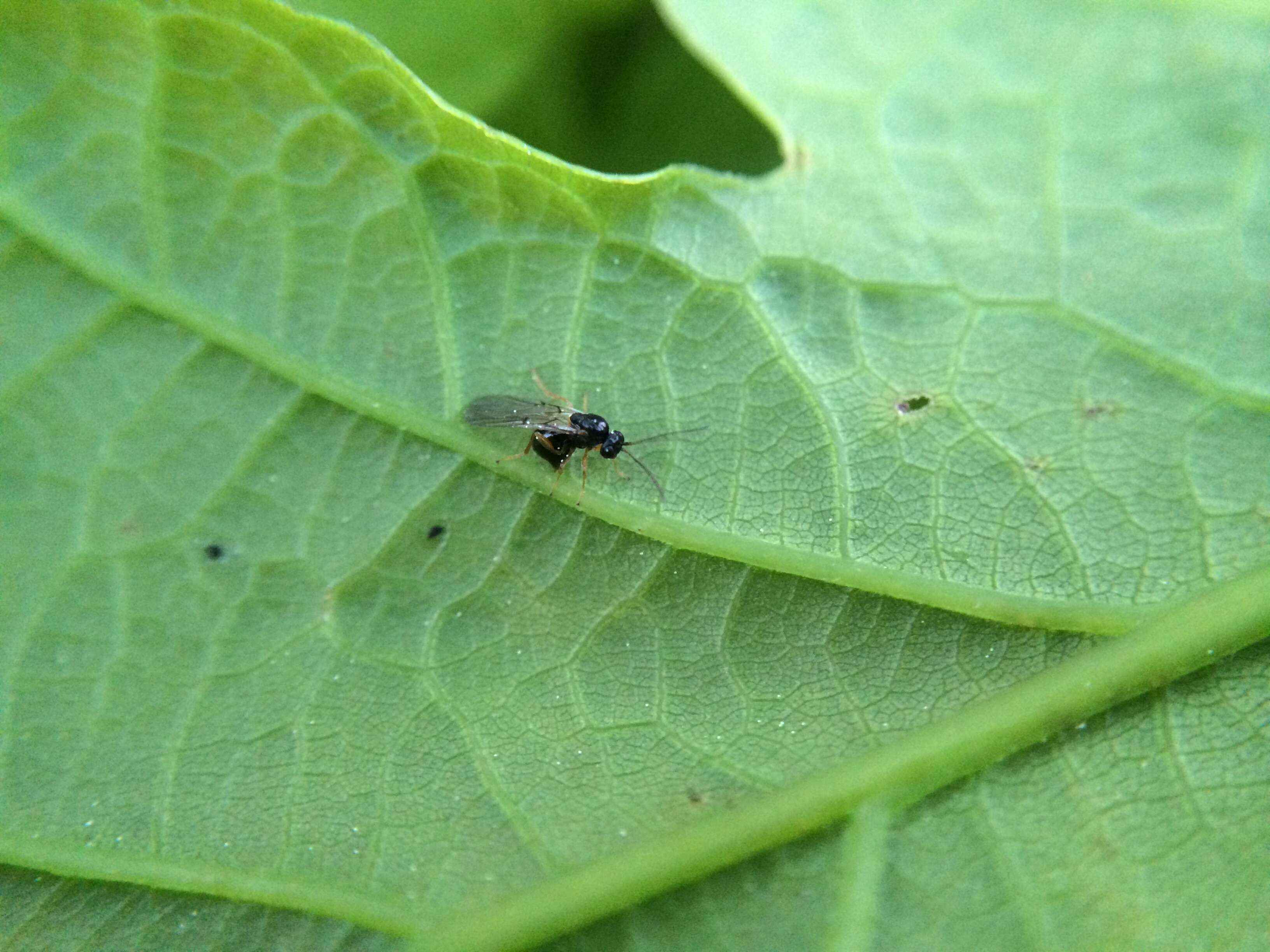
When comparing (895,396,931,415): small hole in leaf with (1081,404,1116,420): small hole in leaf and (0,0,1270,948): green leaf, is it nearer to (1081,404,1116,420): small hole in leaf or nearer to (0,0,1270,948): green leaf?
(0,0,1270,948): green leaf

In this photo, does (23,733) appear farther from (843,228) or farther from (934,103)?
(934,103)

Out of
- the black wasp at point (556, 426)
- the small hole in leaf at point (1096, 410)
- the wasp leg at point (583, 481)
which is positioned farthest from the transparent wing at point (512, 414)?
the small hole in leaf at point (1096, 410)

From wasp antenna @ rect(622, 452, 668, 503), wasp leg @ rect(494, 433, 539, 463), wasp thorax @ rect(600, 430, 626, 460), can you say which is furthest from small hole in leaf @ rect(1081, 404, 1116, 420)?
wasp leg @ rect(494, 433, 539, 463)

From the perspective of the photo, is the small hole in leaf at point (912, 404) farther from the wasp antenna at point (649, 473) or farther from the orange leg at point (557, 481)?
the orange leg at point (557, 481)

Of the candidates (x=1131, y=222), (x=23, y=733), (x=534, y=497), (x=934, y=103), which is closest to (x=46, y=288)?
(x=23, y=733)

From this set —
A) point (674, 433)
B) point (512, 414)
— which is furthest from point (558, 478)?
point (674, 433)

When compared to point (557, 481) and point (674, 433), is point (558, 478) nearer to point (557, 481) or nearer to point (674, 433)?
point (557, 481)
